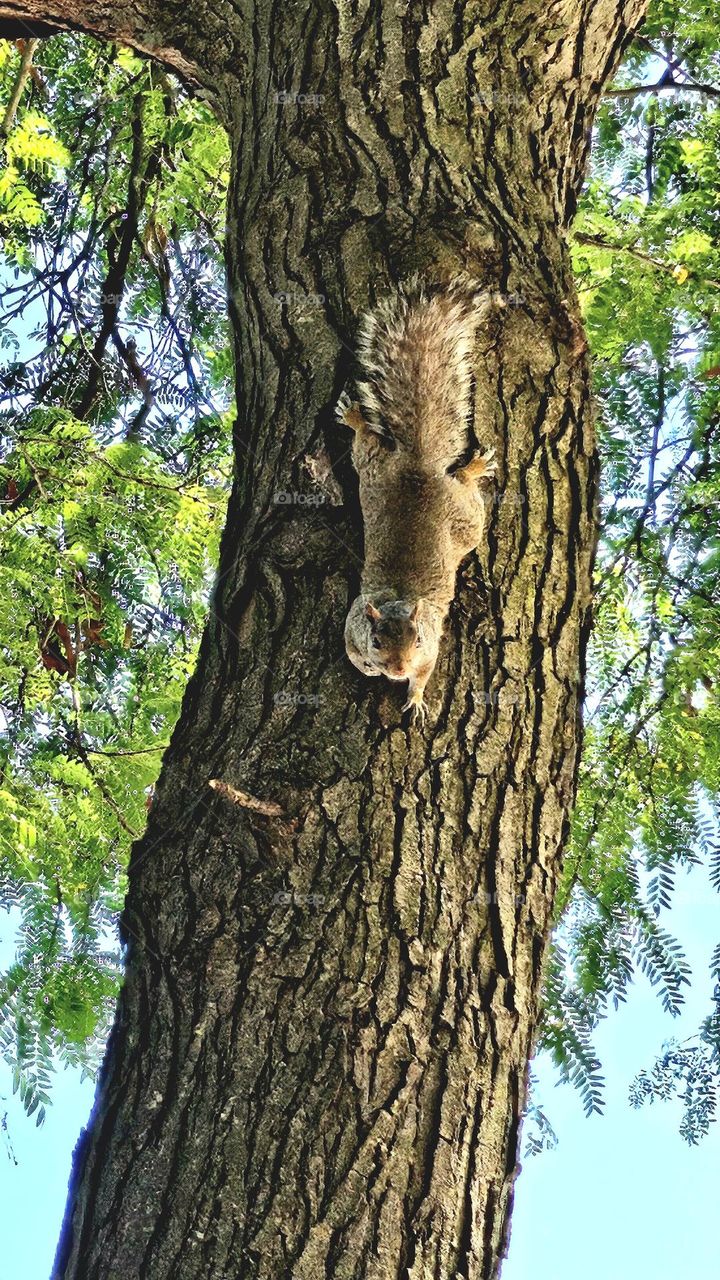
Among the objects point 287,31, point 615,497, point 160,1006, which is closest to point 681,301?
point 615,497

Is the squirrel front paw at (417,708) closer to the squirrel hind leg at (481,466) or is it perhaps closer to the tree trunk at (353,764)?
the tree trunk at (353,764)

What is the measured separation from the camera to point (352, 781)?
2.11 metres

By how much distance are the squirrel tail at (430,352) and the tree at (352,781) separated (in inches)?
2.1

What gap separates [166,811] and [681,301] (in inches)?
95.5

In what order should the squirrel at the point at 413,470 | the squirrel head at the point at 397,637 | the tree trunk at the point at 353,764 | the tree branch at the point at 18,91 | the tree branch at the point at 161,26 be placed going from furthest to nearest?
the tree branch at the point at 18,91, the tree branch at the point at 161,26, the squirrel at the point at 413,470, the squirrel head at the point at 397,637, the tree trunk at the point at 353,764

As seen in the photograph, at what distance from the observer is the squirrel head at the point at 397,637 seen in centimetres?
224

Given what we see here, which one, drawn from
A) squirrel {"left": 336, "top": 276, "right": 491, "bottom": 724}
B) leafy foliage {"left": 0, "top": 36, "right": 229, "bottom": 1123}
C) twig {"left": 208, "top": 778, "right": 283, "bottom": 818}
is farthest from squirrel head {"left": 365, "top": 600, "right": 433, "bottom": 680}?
leafy foliage {"left": 0, "top": 36, "right": 229, "bottom": 1123}

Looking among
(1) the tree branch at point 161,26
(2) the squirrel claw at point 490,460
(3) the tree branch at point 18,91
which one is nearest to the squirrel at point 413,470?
(2) the squirrel claw at point 490,460

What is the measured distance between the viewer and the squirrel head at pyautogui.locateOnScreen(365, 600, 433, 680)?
224cm

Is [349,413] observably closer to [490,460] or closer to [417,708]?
[490,460]

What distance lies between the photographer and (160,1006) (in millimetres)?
2061

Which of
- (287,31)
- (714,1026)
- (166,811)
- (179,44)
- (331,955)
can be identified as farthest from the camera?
(714,1026)

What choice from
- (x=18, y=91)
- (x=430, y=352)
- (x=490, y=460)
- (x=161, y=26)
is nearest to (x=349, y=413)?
(x=430, y=352)

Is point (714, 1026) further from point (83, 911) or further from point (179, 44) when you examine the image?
point (179, 44)
